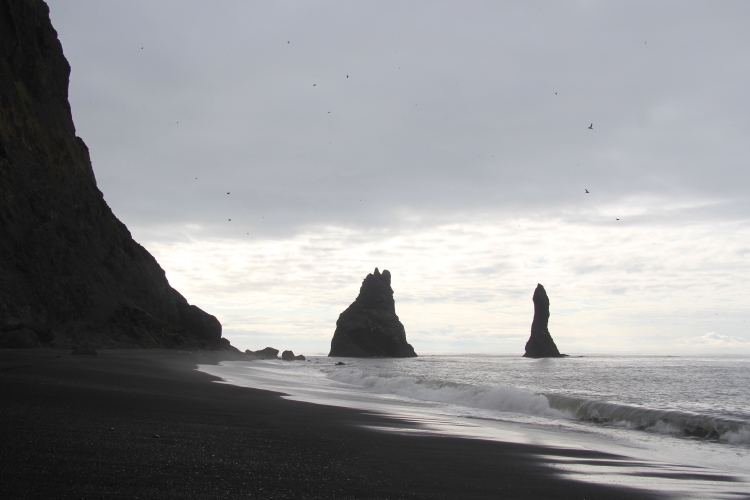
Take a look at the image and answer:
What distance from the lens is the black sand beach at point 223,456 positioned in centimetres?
307

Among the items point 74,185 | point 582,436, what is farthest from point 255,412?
point 74,185

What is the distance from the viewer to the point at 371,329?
104 metres

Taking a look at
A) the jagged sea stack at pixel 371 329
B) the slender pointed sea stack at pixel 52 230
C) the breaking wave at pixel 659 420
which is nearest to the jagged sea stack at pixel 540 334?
the jagged sea stack at pixel 371 329

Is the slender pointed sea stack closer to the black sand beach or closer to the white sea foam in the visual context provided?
Result: the white sea foam

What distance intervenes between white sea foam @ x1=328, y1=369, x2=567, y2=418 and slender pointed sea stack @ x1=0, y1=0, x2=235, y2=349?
14851 mm

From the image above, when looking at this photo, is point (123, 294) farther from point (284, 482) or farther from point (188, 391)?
point (284, 482)

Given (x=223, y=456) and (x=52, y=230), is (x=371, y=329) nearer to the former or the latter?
(x=52, y=230)

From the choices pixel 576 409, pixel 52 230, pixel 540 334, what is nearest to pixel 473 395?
pixel 576 409

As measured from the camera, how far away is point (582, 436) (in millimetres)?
8766

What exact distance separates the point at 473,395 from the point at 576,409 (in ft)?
10.8

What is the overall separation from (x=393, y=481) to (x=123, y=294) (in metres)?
34.9

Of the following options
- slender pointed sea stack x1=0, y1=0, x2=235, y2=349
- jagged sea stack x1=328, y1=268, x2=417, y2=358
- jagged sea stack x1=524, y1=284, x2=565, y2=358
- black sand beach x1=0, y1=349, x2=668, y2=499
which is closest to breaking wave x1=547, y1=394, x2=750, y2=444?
black sand beach x1=0, y1=349, x2=668, y2=499

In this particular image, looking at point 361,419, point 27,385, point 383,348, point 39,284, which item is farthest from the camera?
point 383,348

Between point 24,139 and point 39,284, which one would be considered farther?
point 24,139
